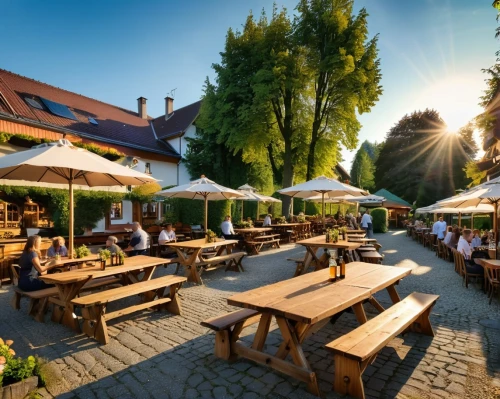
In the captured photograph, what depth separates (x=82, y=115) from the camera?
2122cm

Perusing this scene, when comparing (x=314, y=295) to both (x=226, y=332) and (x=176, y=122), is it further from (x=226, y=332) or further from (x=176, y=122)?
(x=176, y=122)

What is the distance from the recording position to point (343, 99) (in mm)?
20484

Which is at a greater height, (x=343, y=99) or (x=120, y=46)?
(x=343, y=99)

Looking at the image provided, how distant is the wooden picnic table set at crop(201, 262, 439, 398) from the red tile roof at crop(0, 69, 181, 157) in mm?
17285

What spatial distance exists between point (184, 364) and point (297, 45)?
20.6m

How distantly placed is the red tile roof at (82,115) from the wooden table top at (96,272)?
14313 millimetres

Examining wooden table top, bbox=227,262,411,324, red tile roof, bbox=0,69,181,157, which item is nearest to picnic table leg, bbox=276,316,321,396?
wooden table top, bbox=227,262,411,324

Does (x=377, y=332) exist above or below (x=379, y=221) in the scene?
below

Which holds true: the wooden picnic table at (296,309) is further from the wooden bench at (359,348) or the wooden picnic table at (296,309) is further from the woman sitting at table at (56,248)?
the woman sitting at table at (56,248)

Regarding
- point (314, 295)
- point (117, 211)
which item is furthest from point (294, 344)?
point (117, 211)

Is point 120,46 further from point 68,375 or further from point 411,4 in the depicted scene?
point 68,375

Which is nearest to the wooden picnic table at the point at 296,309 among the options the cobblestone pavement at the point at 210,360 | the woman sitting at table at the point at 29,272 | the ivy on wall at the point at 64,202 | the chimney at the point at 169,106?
the cobblestone pavement at the point at 210,360

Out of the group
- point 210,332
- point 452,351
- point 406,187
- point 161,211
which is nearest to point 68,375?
Answer: point 210,332

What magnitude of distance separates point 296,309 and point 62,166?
4.11 meters
